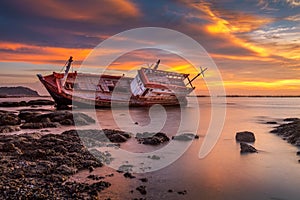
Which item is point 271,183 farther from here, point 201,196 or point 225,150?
point 225,150

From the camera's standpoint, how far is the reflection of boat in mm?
49688

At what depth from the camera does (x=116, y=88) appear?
59688mm

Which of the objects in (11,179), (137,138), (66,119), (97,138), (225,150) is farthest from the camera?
(66,119)

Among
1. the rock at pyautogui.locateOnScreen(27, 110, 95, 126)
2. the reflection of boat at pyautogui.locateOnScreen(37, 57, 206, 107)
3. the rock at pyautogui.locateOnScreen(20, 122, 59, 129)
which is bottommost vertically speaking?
the rock at pyautogui.locateOnScreen(20, 122, 59, 129)

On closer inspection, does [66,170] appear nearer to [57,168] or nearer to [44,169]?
[57,168]

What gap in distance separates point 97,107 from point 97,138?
3268 centimetres

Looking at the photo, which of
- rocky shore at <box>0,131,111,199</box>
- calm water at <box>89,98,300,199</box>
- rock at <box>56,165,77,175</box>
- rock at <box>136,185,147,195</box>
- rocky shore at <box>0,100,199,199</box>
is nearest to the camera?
rocky shore at <box>0,131,111,199</box>

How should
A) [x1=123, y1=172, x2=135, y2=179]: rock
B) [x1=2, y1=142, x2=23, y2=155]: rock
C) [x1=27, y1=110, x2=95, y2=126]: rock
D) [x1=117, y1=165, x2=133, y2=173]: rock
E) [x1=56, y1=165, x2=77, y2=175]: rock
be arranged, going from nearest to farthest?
[x1=56, y1=165, x2=77, y2=175]: rock
[x1=123, y1=172, x2=135, y2=179]: rock
[x1=117, y1=165, x2=133, y2=173]: rock
[x1=2, y1=142, x2=23, y2=155]: rock
[x1=27, y1=110, x2=95, y2=126]: rock

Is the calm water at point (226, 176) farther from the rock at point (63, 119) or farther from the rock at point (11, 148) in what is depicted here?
the rock at point (63, 119)

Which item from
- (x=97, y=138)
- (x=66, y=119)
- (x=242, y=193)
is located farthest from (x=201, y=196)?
(x=66, y=119)

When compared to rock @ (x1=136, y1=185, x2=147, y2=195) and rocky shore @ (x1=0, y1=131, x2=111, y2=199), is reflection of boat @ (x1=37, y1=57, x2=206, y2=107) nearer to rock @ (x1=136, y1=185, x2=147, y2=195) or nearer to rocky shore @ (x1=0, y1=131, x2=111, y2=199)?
rocky shore @ (x1=0, y1=131, x2=111, y2=199)

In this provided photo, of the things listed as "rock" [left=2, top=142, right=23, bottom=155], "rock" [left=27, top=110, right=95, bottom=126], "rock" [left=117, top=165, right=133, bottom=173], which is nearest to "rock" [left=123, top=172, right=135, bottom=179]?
"rock" [left=117, top=165, right=133, bottom=173]

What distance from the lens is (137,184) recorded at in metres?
11.8

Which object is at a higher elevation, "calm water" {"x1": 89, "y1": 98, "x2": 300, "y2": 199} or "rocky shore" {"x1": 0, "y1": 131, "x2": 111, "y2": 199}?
"rocky shore" {"x1": 0, "y1": 131, "x2": 111, "y2": 199}
